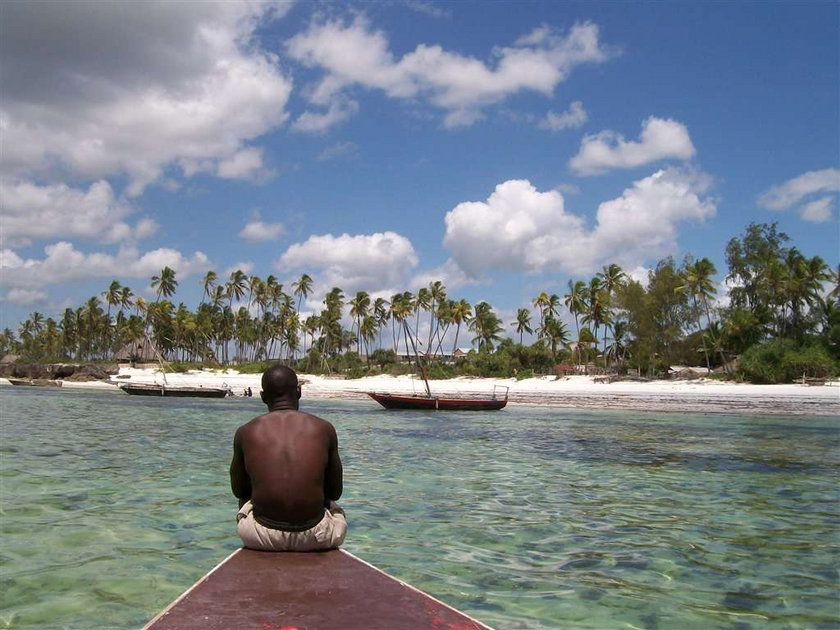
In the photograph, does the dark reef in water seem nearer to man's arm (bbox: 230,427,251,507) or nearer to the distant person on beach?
man's arm (bbox: 230,427,251,507)

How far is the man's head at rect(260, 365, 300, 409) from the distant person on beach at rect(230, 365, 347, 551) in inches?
1.5

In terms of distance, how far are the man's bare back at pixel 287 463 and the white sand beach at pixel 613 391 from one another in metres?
41.2

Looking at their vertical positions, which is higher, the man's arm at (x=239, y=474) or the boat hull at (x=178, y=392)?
the man's arm at (x=239, y=474)

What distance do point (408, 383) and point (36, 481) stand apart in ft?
196

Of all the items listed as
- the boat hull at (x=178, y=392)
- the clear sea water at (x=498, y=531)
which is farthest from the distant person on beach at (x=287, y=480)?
the boat hull at (x=178, y=392)

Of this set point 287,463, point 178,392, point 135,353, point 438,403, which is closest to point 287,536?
point 287,463

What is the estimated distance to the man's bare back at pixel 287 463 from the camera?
4672 mm

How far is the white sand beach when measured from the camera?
42594 millimetres

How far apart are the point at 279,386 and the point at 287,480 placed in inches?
28.0

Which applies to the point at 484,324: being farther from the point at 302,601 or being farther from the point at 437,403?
the point at 302,601

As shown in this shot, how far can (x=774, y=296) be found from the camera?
2322 inches

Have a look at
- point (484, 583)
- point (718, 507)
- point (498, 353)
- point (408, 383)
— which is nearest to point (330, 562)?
point (484, 583)

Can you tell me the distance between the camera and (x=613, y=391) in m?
53.6

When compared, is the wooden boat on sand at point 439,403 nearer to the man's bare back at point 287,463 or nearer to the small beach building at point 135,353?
the man's bare back at point 287,463
